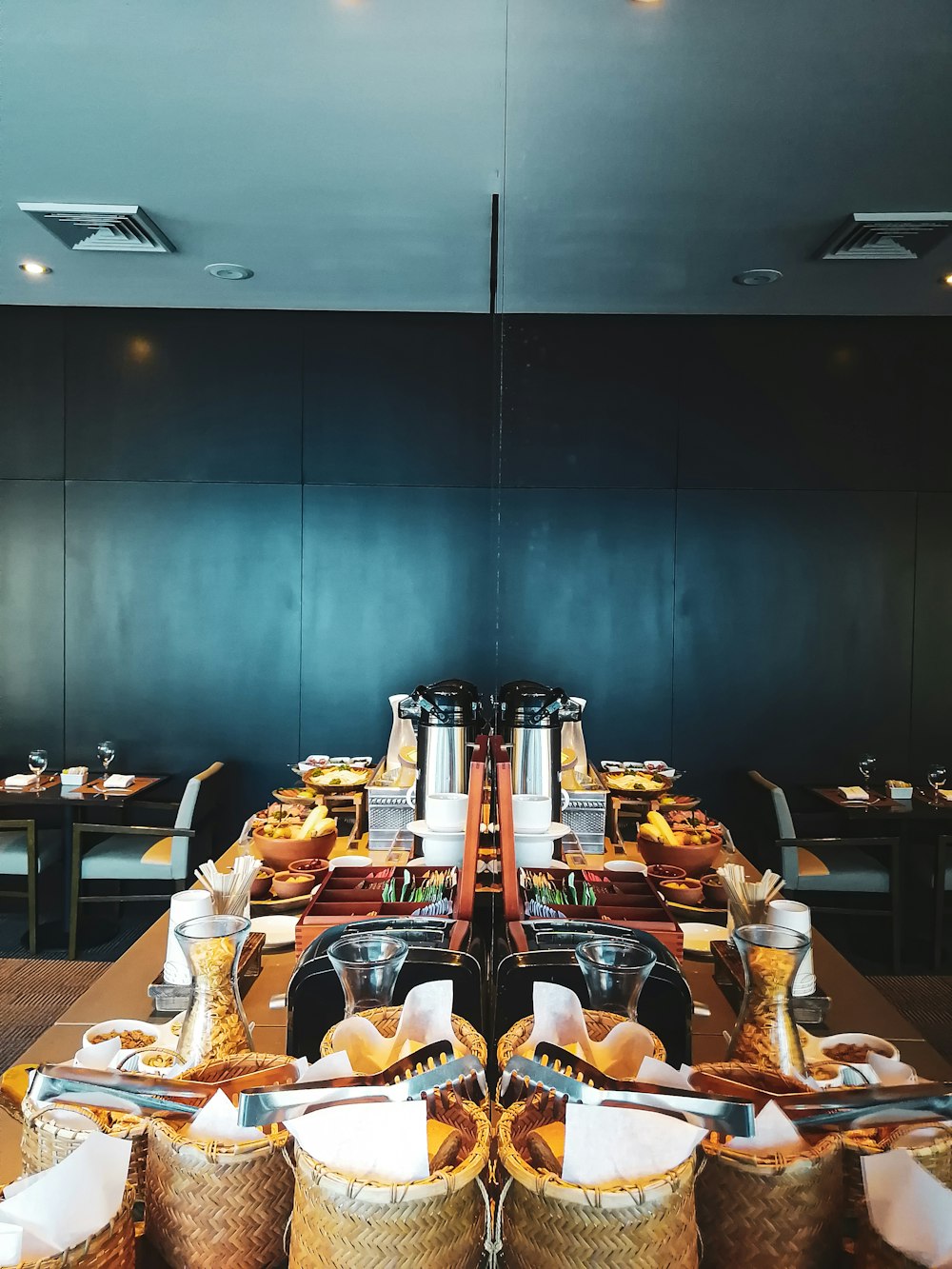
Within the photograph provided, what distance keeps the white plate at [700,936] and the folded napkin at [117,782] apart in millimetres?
2804

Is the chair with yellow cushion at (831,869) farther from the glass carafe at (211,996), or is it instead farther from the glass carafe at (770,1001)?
the glass carafe at (211,996)

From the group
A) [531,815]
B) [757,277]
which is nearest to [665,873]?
[531,815]

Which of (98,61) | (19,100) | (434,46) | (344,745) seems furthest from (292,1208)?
(344,745)

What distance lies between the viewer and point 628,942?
3.08 ft

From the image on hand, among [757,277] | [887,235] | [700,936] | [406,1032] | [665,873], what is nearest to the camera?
[406,1032]

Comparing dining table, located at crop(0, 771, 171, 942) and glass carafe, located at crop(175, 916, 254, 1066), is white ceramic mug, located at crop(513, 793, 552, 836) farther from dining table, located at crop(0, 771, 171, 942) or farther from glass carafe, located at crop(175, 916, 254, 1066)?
dining table, located at crop(0, 771, 171, 942)

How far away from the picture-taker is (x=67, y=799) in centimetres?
351

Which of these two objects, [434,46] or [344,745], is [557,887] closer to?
[434,46]

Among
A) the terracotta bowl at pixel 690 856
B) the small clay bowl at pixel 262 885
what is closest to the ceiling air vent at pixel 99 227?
the small clay bowl at pixel 262 885

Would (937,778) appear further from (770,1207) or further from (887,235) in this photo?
(770,1207)

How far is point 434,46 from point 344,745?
9.42 ft

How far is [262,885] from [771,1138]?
1.32 metres

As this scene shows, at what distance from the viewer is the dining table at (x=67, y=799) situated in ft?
11.5

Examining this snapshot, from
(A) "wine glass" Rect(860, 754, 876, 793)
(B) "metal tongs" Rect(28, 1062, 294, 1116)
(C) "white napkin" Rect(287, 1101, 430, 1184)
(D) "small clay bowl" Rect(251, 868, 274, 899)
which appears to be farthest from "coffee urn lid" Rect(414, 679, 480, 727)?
(A) "wine glass" Rect(860, 754, 876, 793)
